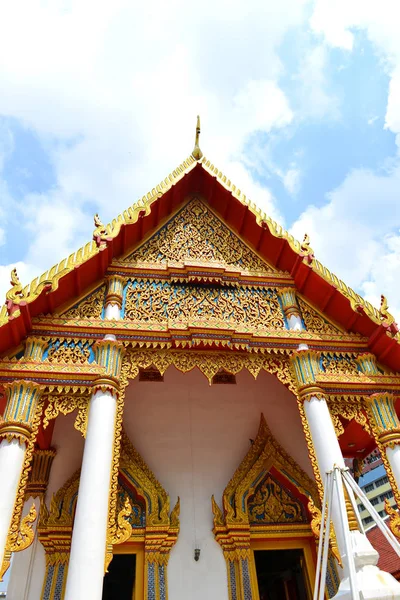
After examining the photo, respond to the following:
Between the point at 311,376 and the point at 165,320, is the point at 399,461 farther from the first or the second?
the point at 165,320

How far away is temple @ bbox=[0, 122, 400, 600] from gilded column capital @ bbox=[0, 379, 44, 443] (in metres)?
0.02

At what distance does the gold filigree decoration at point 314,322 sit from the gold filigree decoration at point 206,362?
57cm

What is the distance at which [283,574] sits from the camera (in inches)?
250

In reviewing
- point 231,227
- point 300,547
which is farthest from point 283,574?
point 231,227

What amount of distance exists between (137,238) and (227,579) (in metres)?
4.36

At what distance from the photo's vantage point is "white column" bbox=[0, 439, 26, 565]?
3.46 meters

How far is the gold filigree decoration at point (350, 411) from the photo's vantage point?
4.80 meters

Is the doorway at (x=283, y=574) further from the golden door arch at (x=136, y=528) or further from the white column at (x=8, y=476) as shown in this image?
the white column at (x=8, y=476)

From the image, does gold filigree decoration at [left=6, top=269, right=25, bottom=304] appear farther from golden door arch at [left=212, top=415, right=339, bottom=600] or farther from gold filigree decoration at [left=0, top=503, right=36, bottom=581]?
golden door arch at [left=212, top=415, right=339, bottom=600]

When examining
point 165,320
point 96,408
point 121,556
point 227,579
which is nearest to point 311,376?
point 165,320

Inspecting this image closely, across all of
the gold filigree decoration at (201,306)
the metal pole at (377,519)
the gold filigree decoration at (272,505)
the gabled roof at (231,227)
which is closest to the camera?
the metal pole at (377,519)

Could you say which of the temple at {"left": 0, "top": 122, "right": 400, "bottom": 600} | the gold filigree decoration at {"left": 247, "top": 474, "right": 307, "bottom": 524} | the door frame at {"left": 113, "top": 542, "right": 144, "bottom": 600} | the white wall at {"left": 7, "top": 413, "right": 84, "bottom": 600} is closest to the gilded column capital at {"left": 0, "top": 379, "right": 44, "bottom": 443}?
the temple at {"left": 0, "top": 122, "right": 400, "bottom": 600}

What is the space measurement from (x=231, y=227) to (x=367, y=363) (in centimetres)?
259

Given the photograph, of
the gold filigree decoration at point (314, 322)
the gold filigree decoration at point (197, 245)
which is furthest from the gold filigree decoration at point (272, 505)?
the gold filigree decoration at point (197, 245)
